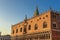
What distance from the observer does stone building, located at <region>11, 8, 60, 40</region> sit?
32250 mm

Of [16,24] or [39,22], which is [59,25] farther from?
[16,24]

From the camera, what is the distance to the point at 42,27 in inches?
1368

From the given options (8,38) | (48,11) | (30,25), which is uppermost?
(48,11)

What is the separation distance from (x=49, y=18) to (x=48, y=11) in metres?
1.64

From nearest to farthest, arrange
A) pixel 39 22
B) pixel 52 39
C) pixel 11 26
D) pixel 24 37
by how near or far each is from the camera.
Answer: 1. pixel 52 39
2. pixel 39 22
3. pixel 24 37
4. pixel 11 26

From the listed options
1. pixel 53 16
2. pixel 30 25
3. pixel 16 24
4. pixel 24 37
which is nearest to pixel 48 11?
pixel 53 16

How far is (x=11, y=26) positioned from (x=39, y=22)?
20322 mm

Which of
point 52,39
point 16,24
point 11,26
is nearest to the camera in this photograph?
point 52,39

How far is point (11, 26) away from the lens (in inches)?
2128

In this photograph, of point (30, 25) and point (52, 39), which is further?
point (30, 25)

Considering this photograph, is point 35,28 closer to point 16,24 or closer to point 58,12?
point 58,12

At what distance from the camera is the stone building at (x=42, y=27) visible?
106 feet

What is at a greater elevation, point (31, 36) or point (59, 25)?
point (59, 25)

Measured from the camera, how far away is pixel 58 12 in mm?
33031
